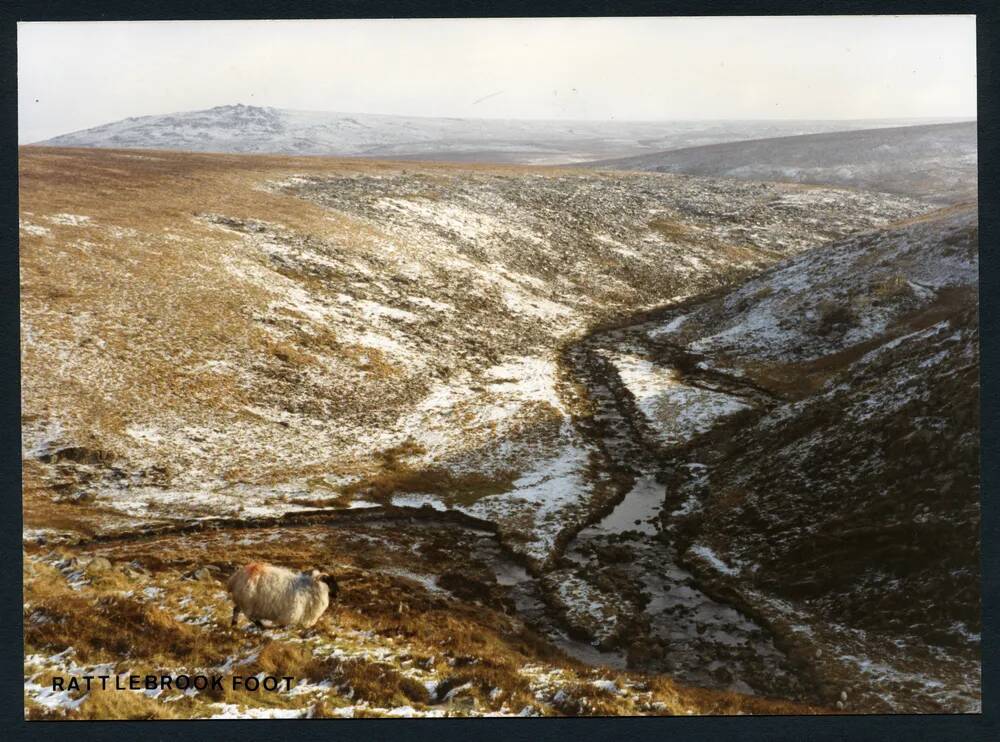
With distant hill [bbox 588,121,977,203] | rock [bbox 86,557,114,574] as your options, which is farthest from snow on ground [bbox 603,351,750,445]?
distant hill [bbox 588,121,977,203]

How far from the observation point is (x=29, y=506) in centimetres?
1944

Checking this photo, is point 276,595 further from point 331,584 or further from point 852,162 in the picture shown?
point 852,162

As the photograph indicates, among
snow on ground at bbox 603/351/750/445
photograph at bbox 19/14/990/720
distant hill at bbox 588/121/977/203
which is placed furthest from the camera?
distant hill at bbox 588/121/977/203

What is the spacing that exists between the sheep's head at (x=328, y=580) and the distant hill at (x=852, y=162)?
59.4m

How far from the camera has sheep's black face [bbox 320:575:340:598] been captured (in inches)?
646

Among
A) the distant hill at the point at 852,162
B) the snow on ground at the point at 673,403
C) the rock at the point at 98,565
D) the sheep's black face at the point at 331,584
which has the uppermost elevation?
the distant hill at the point at 852,162

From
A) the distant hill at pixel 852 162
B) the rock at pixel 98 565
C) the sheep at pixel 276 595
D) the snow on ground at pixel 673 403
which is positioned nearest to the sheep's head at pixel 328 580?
the sheep at pixel 276 595

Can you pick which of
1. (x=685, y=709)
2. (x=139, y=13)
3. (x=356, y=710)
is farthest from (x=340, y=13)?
(x=685, y=709)

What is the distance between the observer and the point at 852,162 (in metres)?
94.8

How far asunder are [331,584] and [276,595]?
1.62 metres

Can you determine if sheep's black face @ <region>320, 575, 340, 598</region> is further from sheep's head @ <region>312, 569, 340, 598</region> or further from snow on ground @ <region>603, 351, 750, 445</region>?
snow on ground @ <region>603, 351, 750, 445</region>

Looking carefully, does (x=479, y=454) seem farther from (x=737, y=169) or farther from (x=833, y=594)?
(x=737, y=169)

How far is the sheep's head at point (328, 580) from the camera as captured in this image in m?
16.3

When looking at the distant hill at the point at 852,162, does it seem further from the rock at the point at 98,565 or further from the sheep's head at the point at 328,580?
the rock at the point at 98,565
